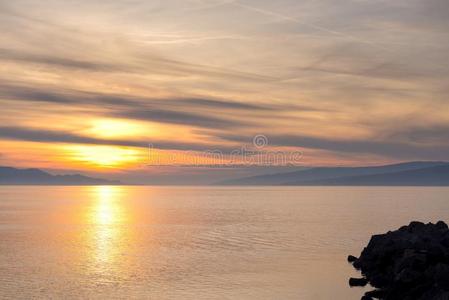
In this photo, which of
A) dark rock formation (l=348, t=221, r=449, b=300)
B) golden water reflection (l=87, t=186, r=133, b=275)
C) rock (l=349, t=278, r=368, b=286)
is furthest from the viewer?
golden water reflection (l=87, t=186, r=133, b=275)

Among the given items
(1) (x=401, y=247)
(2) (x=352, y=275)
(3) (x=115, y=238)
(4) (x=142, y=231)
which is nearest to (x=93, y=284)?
(2) (x=352, y=275)

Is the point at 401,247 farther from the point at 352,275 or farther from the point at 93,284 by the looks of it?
the point at 93,284

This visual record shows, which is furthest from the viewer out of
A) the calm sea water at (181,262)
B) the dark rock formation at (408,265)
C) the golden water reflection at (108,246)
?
the golden water reflection at (108,246)

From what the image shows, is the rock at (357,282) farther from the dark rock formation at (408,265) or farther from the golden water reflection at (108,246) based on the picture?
the golden water reflection at (108,246)

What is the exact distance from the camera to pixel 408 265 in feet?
137

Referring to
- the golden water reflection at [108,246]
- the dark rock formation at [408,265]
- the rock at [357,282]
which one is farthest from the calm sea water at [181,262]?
the dark rock formation at [408,265]

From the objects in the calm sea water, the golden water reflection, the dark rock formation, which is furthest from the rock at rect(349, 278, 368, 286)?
the golden water reflection

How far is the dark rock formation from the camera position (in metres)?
37.2

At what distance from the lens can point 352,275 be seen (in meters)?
49.7

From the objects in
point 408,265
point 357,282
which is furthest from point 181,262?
point 408,265

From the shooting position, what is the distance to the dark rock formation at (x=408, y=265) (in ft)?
122

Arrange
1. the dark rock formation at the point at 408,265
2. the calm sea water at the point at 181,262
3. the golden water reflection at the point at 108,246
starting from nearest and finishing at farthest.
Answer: the dark rock formation at the point at 408,265
the calm sea water at the point at 181,262
the golden water reflection at the point at 108,246

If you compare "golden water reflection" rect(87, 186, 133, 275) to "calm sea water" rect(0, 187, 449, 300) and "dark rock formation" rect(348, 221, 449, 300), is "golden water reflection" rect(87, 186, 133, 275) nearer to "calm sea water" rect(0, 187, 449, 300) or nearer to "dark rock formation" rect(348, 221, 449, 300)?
"calm sea water" rect(0, 187, 449, 300)

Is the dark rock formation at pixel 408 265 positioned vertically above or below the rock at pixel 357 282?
above
